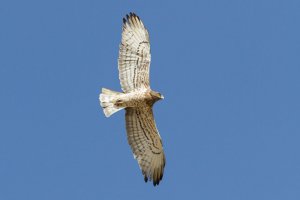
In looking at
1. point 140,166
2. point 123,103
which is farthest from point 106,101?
point 140,166

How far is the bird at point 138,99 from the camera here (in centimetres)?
2202

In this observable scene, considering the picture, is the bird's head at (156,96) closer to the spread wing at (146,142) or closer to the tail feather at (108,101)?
the spread wing at (146,142)

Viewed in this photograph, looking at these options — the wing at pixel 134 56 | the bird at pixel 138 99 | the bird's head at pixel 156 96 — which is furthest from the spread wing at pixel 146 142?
the wing at pixel 134 56

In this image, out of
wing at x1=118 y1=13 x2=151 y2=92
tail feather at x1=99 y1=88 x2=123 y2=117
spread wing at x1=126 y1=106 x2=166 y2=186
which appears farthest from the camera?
wing at x1=118 y1=13 x2=151 y2=92

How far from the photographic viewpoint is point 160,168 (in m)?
22.3

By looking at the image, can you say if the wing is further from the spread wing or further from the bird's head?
the spread wing

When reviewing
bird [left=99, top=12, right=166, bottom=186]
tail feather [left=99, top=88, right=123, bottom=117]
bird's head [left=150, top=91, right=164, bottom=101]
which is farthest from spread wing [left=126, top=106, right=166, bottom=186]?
tail feather [left=99, top=88, right=123, bottom=117]

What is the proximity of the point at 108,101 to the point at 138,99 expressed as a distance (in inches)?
28.9

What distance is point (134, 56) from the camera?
22.6 metres

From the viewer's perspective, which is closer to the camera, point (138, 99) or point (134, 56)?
point (138, 99)

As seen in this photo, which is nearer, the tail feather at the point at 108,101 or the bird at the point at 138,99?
the tail feather at the point at 108,101

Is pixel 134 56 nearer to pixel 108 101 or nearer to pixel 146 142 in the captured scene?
pixel 108 101

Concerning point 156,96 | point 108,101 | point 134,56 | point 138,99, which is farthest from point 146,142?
point 134,56

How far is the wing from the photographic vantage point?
22500 millimetres
